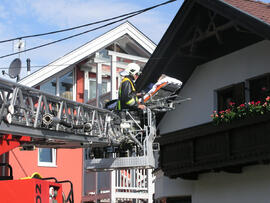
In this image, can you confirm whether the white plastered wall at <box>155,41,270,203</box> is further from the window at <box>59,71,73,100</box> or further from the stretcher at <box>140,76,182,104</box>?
the window at <box>59,71,73,100</box>

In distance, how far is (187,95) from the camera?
18594mm

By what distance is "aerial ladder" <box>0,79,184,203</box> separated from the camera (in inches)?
512

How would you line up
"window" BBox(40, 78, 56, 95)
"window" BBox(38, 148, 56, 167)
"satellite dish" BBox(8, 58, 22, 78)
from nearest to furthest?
1. "satellite dish" BBox(8, 58, 22, 78)
2. "window" BBox(38, 148, 56, 167)
3. "window" BBox(40, 78, 56, 95)

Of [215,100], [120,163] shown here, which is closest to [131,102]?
[120,163]

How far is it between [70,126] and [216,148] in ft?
11.6

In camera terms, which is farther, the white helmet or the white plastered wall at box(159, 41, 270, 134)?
the white plastered wall at box(159, 41, 270, 134)

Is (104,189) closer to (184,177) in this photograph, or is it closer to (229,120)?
(184,177)

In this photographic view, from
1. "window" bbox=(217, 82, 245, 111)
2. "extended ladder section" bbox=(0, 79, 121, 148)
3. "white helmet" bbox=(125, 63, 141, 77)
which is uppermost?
"white helmet" bbox=(125, 63, 141, 77)

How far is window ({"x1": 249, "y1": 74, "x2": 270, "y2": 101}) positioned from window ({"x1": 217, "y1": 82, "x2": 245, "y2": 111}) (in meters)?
0.22

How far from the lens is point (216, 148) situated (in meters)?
15.5

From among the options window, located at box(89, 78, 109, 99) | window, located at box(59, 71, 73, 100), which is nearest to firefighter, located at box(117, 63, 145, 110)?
window, located at box(59, 71, 73, 100)

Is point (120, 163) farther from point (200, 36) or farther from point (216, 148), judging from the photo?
point (200, 36)

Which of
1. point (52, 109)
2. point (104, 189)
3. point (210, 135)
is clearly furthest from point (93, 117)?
point (104, 189)

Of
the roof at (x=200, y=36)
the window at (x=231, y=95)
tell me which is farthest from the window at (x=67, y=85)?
the window at (x=231, y=95)
